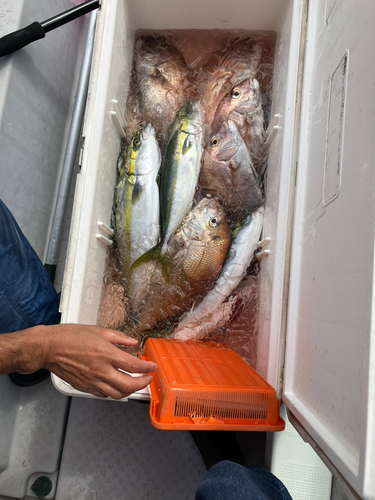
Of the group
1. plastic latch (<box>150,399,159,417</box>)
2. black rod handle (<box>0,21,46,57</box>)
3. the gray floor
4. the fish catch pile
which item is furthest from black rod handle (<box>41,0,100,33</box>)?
the gray floor

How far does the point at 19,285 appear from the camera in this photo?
3.81ft

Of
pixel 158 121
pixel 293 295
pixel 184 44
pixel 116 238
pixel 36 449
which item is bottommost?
pixel 36 449

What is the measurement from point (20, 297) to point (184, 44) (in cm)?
135

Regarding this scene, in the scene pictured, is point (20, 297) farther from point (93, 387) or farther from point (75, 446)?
point (75, 446)

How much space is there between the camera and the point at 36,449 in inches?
57.4

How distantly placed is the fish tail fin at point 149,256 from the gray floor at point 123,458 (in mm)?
642

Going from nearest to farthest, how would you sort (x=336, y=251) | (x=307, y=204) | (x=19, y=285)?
(x=336, y=251) → (x=307, y=204) → (x=19, y=285)

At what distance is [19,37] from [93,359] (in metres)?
1.28

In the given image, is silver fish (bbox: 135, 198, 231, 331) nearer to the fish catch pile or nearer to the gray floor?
the fish catch pile

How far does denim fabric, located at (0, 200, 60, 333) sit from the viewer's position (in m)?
1.12

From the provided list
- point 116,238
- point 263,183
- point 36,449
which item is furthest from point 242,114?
point 36,449

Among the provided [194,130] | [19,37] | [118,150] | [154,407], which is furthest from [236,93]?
[154,407]

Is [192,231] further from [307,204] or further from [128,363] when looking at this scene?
[128,363]

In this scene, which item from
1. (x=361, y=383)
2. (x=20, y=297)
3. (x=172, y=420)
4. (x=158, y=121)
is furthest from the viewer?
(x=158, y=121)
